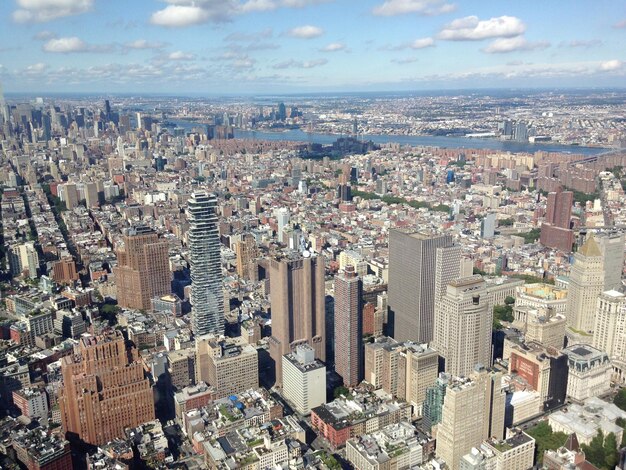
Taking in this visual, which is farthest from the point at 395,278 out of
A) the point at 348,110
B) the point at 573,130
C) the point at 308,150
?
the point at 348,110

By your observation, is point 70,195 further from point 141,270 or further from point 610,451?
point 610,451

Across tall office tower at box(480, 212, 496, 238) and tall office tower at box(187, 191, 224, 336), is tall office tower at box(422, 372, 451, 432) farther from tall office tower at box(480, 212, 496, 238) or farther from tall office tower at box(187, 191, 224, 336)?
tall office tower at box(480, 212, 496, 238)

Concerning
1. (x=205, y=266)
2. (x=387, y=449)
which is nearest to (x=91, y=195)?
(x=205, y=266)

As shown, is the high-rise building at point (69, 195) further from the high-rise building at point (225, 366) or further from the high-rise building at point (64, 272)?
the high-rise building at point (225, 366)

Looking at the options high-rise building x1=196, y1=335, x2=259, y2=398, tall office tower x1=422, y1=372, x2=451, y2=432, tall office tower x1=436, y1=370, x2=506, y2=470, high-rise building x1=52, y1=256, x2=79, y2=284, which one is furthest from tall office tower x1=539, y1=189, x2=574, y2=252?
high-rise building x1=52, y1=256, x2=79, y2=284

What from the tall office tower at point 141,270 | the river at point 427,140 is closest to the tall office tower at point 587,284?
the tall office tower at point 141,270

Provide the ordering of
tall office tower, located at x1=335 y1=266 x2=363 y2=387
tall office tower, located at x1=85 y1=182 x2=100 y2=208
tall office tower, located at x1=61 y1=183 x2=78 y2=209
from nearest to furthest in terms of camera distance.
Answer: tall office tower, located at x1=335 y1=266 x2=363 y2=387
tall office tower, located at x1=61 y1=183 x2=78 y2=209
tall office tower, located at x1=85 y1=182 x2=100 y2=208
